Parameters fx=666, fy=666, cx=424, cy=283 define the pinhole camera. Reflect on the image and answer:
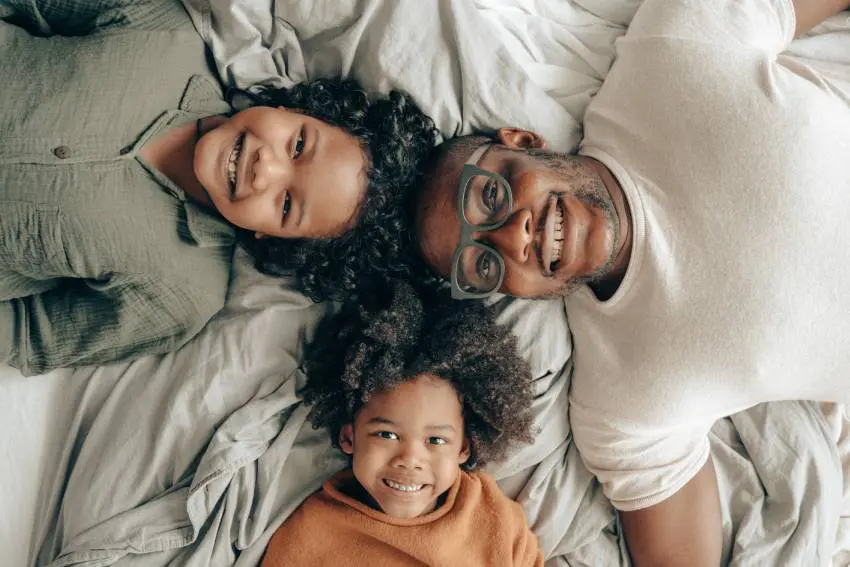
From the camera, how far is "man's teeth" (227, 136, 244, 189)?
54.3 inches

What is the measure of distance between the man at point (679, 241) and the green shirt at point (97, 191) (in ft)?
1.81

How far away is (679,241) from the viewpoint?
1.43 metres

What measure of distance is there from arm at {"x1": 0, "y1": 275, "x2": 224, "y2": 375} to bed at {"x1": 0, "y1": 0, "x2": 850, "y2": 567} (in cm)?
7

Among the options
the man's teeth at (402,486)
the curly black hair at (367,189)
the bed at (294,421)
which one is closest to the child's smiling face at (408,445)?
the man's teeth at (402,486)

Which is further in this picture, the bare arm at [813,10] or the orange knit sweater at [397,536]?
the bare arm at [813,10]

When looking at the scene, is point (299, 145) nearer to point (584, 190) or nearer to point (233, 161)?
point (233, 161)

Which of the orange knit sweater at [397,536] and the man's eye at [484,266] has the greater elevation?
the man's eye at [484,266]

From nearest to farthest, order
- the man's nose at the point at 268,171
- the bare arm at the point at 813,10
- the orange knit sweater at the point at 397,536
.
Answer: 1. the man's nose at the point at 268,171
2. the orange knit sweater at the point at 397,536
3. the bare arm at the point at 813,10

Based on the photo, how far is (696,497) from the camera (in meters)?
1.50

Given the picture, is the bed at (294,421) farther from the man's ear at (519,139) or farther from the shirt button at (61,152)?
the shirt button at (61,152)

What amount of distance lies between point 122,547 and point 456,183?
1.03 m

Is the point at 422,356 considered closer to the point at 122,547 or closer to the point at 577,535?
the point at 577,535

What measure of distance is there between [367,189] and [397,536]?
2.44ft

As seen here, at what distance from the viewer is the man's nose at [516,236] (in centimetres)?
134
